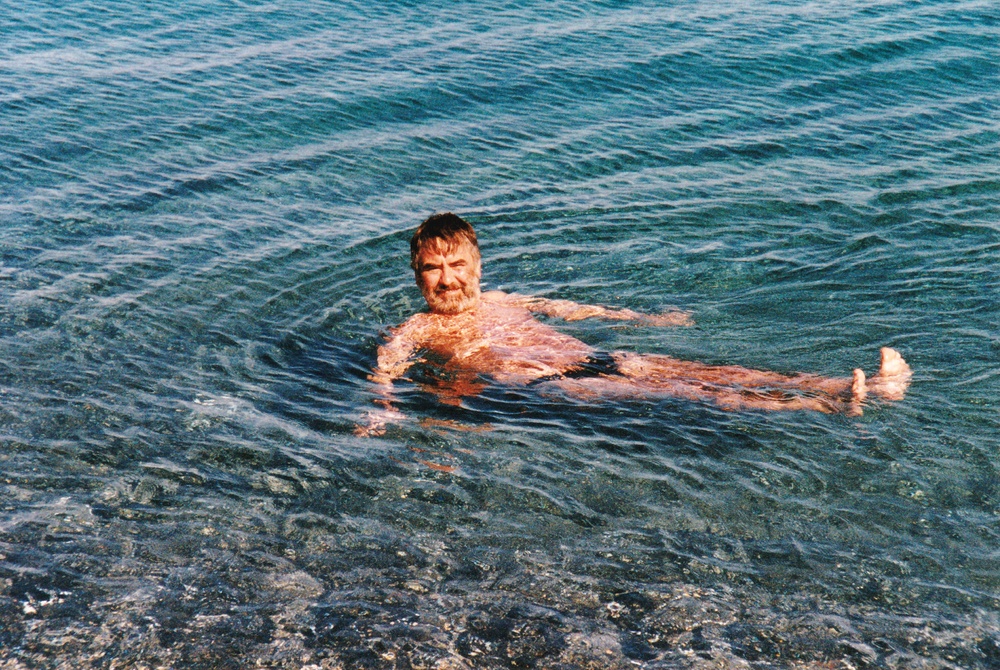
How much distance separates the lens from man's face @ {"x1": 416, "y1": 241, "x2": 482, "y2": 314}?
9.24m

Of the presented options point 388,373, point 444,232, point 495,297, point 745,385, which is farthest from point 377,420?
point 745,385

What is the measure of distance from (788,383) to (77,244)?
8.21 metres

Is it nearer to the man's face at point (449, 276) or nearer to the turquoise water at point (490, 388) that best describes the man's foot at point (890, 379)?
the turquoise water at point (490, 388)

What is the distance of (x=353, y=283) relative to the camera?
11086 millimetres

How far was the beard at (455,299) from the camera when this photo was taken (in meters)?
9.36

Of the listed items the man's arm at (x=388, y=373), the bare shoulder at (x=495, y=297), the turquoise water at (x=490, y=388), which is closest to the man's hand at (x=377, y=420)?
the man's arm at (x=388, y=373)

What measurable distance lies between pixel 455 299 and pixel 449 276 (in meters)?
0.24

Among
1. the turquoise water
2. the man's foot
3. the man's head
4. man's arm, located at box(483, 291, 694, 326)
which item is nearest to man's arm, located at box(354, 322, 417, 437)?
the turquoise water

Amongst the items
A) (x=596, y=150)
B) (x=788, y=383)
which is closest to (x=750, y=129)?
(x=596, y=150)

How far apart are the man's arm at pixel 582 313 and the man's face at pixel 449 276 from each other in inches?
20.3

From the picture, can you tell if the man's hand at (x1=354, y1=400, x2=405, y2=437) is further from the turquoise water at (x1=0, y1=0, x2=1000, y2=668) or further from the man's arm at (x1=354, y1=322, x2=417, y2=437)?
the turquoise water at (x1=0, y1=0, x2=1000, y2=668)

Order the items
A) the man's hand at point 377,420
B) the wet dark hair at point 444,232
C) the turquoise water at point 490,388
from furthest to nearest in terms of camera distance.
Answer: the wet dark hair at point 444,232 < the man's hand at point 377,420 < the turquoise water at point 490,388

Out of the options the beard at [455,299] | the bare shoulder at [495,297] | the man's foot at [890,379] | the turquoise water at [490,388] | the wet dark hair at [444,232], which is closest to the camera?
the turquoise water at [490,388]

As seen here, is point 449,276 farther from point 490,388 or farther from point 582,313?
point 582,313
